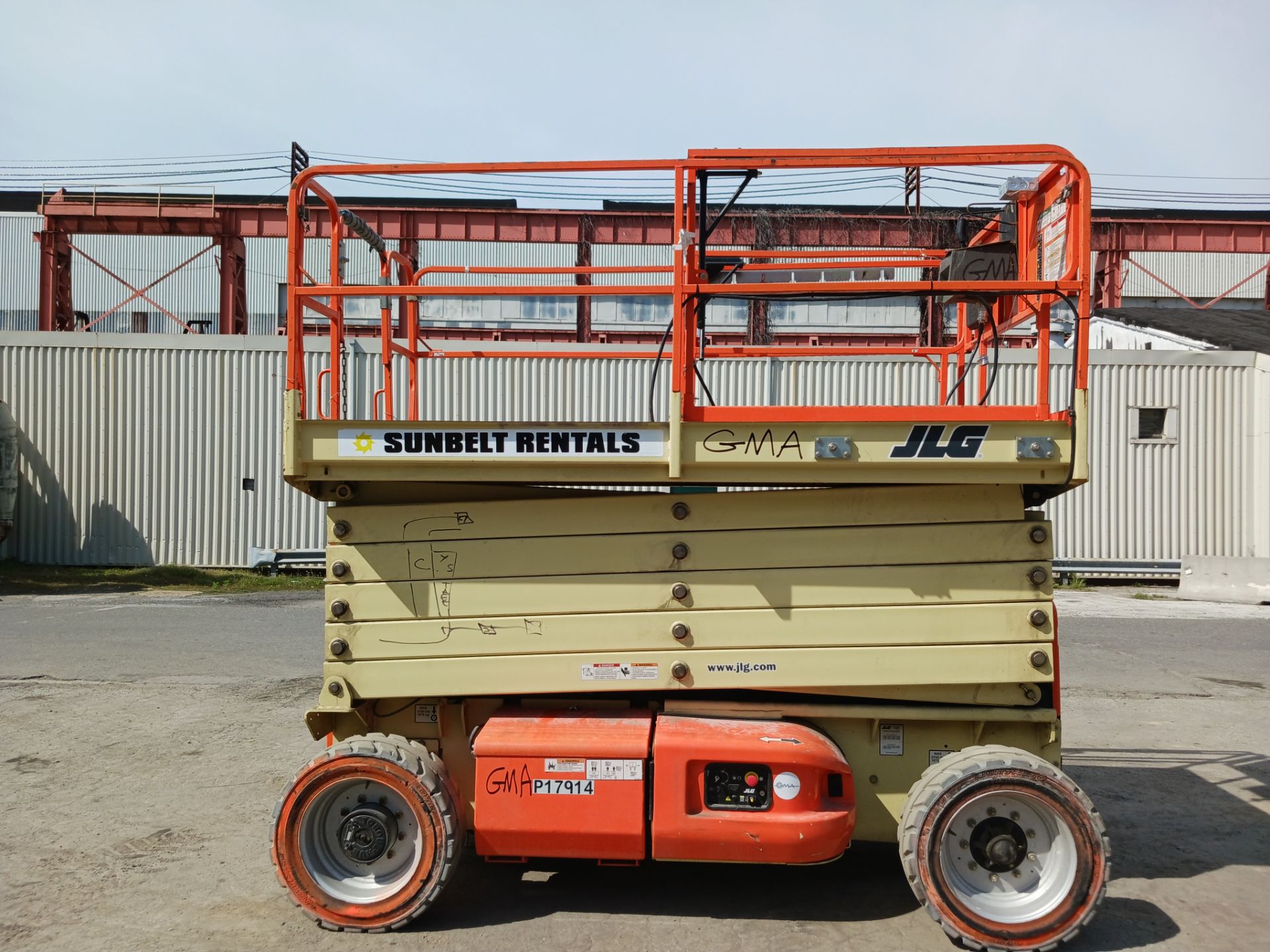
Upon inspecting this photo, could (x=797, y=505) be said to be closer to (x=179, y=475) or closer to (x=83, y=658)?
(x=83, y=658)

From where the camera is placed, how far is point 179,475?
59.2ft

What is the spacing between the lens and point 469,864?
506cm

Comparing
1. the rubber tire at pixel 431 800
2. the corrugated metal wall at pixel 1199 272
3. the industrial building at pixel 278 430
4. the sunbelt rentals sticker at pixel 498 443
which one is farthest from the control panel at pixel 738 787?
the corrugated metal wall at pixel 1199 272

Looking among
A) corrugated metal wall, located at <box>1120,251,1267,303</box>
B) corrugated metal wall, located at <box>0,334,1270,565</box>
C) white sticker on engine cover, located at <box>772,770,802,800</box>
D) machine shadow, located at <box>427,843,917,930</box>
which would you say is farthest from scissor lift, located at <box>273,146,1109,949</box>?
corrugated metal wall, located at <box>1120,251,1267,303</box>

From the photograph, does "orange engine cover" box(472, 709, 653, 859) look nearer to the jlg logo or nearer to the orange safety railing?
the orange safety railing

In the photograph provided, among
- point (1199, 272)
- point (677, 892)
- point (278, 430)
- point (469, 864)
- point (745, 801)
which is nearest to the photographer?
point (745, 801)

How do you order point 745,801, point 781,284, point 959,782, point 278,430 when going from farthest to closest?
1. point 278,430
2. point 781,284
3. point 745,801
4. point 959,782

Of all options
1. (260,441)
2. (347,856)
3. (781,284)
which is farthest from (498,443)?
(260,441)

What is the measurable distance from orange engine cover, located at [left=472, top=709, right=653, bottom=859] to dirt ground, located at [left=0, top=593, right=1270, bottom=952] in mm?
331

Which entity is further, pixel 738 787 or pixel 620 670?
pixel 620 670

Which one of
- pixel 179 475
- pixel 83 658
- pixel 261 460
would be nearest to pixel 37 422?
pixel 179 475

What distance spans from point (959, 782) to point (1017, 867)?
1.45 feet

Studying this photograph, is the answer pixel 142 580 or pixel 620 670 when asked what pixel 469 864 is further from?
pixel 142 580

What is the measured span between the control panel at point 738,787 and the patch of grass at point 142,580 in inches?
505
